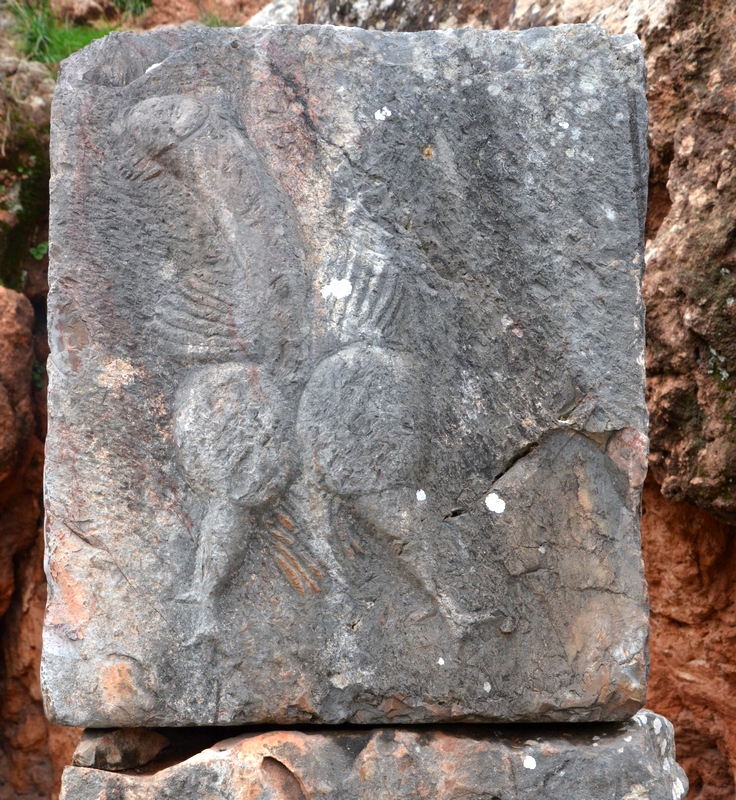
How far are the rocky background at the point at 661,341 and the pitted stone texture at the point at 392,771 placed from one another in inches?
40.6

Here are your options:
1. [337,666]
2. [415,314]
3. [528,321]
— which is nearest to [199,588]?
[337,666]

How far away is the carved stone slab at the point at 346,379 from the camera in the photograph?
1694 mm

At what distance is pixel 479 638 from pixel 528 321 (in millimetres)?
617

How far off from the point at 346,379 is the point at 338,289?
178 millimetres

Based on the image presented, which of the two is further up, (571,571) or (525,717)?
(571,571)

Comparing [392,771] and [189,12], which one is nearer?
[392,771]

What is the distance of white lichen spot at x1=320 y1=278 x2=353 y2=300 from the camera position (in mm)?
1721

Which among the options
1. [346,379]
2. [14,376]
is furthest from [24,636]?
[346,379]

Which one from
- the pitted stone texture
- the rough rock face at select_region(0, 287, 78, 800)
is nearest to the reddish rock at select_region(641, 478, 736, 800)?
the pitted stone texture

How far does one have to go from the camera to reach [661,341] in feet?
8.47

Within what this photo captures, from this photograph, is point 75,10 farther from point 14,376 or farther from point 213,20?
point 14,376

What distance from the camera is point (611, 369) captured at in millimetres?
1745

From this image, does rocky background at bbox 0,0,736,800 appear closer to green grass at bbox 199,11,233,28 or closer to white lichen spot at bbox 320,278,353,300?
green grass at bbox 199,11,233,28

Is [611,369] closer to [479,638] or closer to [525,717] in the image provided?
[479,638]
